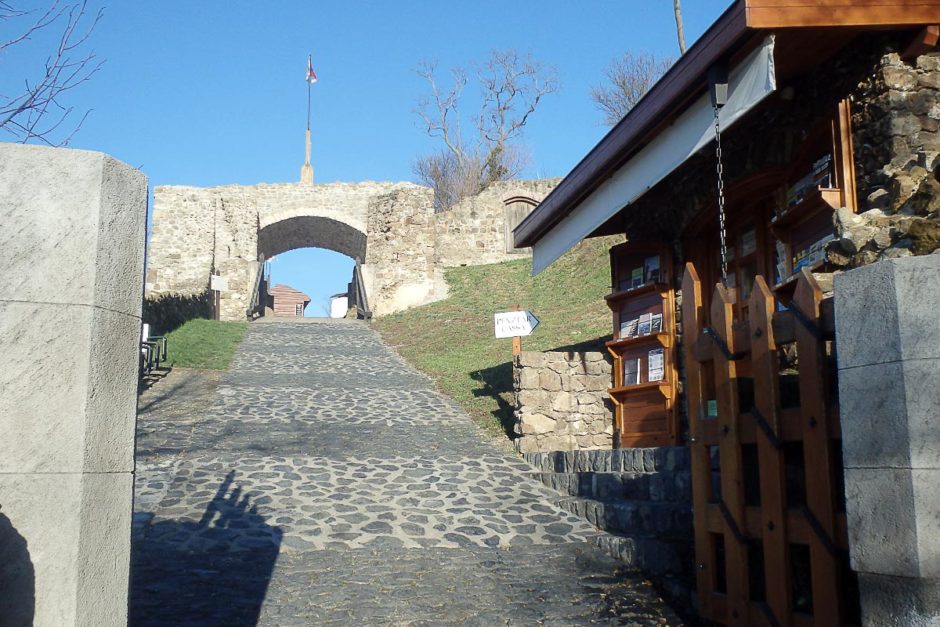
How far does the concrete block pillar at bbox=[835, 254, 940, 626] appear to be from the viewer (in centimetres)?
294

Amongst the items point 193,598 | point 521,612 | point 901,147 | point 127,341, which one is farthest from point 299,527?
point 901,147

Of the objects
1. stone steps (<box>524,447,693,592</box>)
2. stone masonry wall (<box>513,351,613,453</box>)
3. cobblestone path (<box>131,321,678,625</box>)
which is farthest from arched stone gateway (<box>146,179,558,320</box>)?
stone steps (<box>524,447,693,592</box>)

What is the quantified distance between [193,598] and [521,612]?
76.8 inches

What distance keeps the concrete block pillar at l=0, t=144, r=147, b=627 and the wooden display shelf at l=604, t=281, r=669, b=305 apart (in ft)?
21.8

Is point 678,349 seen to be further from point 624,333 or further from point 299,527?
point 299,527

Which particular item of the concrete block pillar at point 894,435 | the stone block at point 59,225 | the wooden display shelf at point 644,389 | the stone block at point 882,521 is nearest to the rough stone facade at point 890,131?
the concrete block pillar at point 894,435

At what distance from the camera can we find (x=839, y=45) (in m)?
5.88

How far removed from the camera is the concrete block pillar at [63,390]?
2.54 m

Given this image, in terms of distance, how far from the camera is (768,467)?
400 centimetres

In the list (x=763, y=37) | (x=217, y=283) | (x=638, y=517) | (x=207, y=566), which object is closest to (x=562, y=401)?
(x=638, y=517)

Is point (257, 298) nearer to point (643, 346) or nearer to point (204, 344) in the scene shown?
point (204, 344)

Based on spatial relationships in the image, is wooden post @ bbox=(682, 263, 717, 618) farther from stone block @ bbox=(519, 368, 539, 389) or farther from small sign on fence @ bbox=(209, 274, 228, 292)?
small sign on fence @ bbox=(209, 274, 228, 292)

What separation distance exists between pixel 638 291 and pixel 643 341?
1.66 ft

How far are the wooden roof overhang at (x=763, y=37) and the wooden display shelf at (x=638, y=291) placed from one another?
1.87 meters
